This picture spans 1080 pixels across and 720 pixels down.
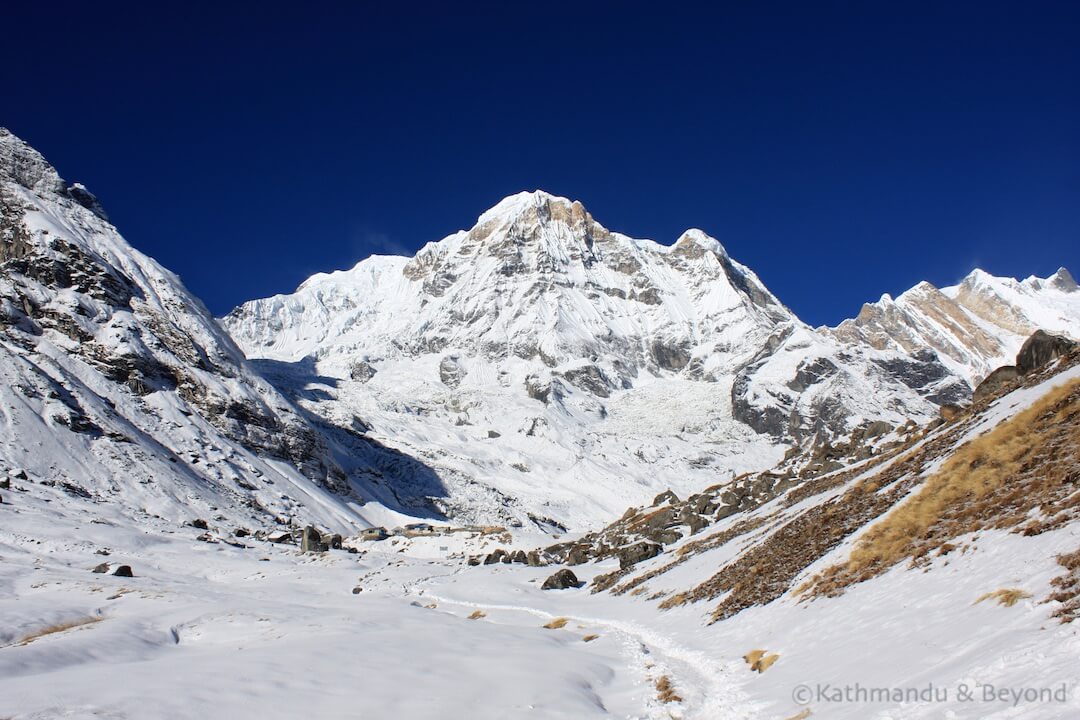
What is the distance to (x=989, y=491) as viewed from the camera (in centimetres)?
1531

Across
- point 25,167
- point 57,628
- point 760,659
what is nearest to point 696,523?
point 760,659

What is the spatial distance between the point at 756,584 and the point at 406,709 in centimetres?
1287

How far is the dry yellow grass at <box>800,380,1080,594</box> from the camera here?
534 inches

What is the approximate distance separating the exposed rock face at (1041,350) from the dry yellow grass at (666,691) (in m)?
22.3

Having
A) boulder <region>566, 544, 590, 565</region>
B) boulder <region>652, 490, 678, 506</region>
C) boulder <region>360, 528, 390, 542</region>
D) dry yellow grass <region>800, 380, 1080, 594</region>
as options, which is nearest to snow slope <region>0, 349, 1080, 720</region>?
dry yellow grass <region>800, 380, 1080, 594</region>

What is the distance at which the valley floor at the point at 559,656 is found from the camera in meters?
8.96

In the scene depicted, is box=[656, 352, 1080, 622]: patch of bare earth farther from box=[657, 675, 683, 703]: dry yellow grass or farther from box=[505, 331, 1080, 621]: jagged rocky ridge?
box=[657, 675, 683, 703]: dry yellow grass

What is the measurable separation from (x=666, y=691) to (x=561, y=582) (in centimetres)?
2566

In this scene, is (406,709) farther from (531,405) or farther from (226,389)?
(531,405)

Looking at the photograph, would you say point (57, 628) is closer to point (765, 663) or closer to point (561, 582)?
point (765, 663)

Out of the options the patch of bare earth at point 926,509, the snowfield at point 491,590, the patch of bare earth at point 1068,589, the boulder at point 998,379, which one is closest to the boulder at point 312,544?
the snowfield at point 491,590

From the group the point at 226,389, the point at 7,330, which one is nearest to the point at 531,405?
the point at 226,389

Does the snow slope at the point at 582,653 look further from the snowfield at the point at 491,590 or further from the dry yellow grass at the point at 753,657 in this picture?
the dry yellow grass at the point at 753,657

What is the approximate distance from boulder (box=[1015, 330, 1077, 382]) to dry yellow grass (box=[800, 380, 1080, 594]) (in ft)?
35.4
